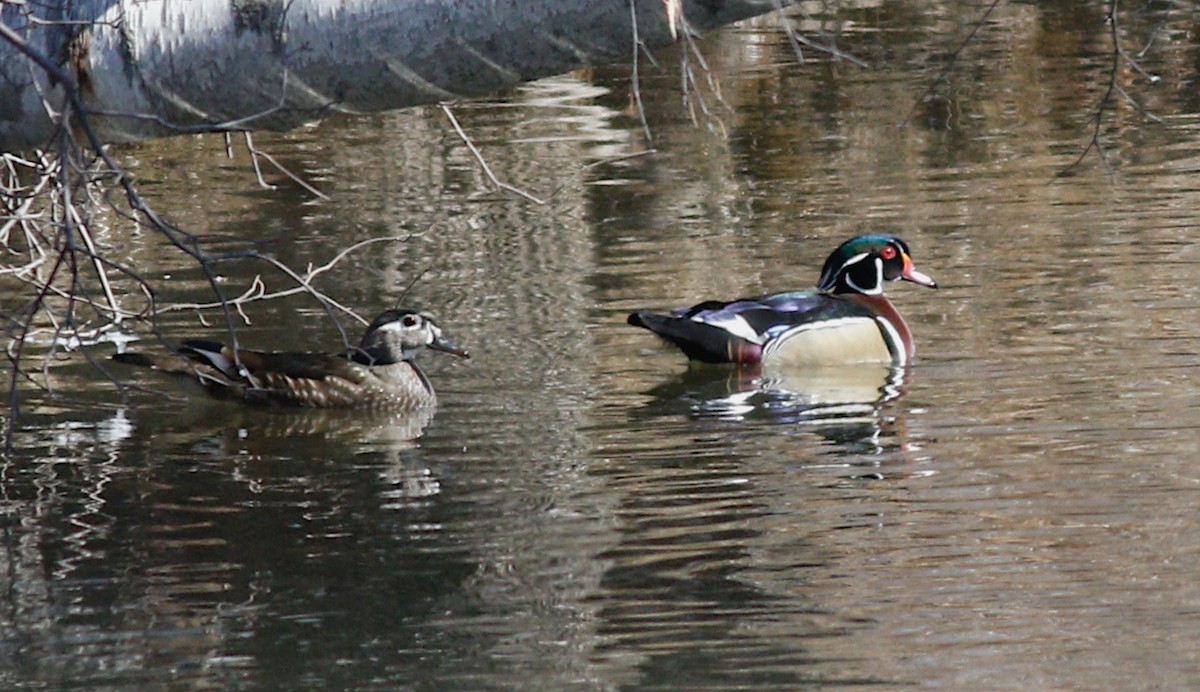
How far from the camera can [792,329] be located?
10.9 m

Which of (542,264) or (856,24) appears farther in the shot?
(856,24)

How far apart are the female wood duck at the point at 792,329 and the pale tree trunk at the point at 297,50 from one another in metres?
4.92

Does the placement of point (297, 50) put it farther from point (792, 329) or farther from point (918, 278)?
point (918, 278)

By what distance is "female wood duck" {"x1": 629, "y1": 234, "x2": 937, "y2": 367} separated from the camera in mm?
10648

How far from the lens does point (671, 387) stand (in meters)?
10.4

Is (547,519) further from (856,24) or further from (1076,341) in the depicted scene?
(856,24)

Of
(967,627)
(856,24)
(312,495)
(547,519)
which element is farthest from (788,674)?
(856,24)

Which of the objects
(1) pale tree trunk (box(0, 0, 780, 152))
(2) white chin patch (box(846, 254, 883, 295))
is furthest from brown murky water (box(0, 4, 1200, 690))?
(1) pale tree trunk (box(0, 0, 780, 152))

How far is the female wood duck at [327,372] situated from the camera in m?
10.2

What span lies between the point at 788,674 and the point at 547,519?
2102 mm

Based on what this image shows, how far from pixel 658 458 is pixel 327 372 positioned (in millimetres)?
2192

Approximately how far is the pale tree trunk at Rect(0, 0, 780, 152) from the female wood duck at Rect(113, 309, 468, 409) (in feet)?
14.1

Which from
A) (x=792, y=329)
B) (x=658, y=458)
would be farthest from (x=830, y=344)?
(x=658, y=458)

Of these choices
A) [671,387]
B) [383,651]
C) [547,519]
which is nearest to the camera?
[383,651]
